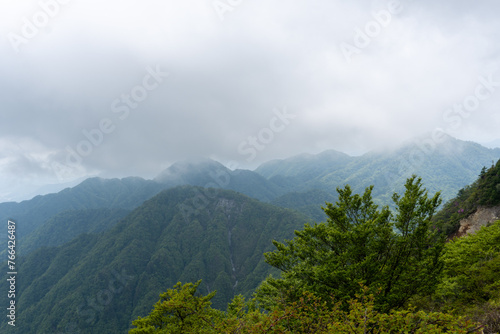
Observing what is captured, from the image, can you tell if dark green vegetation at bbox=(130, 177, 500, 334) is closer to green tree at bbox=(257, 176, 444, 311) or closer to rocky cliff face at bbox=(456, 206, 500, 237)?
green tree at bbox=(257, 176, 444, 311)

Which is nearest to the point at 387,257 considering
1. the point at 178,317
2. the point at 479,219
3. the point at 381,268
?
the point at 381,268

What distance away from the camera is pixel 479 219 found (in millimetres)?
44406

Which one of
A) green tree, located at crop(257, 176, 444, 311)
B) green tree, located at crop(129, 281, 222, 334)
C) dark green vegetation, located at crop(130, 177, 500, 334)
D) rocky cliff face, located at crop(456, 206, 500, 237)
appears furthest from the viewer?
rocky cliff face, located at crop(456, 206, 500, 237)

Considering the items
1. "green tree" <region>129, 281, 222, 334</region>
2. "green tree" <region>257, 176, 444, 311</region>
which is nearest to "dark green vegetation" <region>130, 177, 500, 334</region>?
"green tree" <region>257, 176, 444, 311</region>

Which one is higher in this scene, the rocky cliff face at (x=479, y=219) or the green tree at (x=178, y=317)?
the green tree at (x=178, y=317)

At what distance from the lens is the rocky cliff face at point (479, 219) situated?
41.8 meters

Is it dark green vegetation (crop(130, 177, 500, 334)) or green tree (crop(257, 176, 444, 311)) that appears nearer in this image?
dark green vegetation (crop(130, 177, 500, 334))

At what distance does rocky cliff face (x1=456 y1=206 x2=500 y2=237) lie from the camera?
4181cm

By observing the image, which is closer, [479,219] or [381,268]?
[381,268]

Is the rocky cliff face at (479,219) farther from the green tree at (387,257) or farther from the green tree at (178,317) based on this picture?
the green tree at (178,317)

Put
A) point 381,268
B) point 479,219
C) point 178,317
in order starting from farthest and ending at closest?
point 479,219 < point 178,317 < point 381,268

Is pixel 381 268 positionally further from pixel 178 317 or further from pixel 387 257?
pixel 178 317

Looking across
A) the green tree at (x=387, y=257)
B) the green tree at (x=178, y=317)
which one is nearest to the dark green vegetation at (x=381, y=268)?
the green tree at (x=387, y=257)

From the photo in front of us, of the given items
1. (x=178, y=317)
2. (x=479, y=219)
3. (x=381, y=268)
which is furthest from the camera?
(x=479, y=219)
